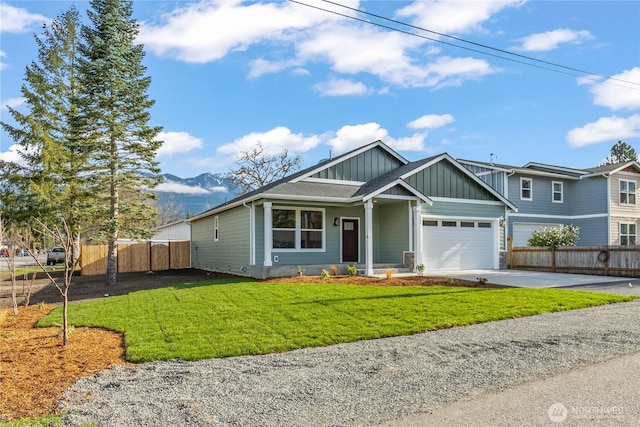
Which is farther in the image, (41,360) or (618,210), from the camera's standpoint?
(618,210)

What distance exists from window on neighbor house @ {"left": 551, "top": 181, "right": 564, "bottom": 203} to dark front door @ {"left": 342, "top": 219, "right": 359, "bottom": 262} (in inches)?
595

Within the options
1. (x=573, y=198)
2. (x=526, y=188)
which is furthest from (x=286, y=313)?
(x=573, y=198)

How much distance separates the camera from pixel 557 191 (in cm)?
2652

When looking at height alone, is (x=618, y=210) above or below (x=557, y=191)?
below

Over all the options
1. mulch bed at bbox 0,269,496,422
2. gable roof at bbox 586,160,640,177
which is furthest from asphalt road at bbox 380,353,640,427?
gable roof at bbox 586,160,640,177

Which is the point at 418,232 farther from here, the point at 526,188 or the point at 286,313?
the point at 526,188

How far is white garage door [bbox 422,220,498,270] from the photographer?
18.0 m

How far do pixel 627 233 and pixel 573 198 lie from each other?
3668mm

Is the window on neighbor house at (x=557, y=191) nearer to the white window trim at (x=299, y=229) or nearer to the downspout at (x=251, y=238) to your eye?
the white window trim at (x=299, y=229)

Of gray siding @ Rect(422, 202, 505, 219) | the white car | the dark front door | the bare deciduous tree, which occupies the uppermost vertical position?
the bare deciduous tree

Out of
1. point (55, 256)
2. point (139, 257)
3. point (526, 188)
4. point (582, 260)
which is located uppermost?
point (526, 188)

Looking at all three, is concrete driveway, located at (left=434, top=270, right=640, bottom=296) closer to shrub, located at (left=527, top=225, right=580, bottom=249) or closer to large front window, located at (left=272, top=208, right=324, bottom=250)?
shrub, located at (left=527, top=225, right=580, bottom=249)

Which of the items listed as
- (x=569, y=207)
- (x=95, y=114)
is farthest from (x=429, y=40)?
(x=569, y=207)

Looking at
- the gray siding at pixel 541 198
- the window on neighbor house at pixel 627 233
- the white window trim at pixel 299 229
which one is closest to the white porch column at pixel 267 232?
the white window trim at pixel 299 229
